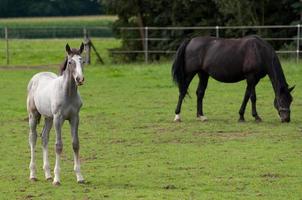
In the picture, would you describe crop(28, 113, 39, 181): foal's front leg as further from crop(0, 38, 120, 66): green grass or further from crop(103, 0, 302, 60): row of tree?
crop(103, 0, 302, 60): row of tree

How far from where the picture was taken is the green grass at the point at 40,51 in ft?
122

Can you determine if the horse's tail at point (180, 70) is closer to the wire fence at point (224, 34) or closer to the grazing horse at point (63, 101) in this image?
the grazing horse at point (63, 101)

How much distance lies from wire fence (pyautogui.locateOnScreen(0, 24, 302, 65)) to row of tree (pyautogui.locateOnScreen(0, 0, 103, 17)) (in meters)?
22.6

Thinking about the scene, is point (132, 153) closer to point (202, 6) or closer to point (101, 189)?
point (101, 189)

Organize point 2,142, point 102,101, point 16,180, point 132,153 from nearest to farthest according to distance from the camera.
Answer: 1. point 16,180
2. point 132,153
3. point 2,142
4. point 102,101

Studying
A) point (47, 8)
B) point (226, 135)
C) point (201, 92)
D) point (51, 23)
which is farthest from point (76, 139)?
point (47, 8)

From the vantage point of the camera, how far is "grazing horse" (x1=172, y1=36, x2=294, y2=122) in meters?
16.1

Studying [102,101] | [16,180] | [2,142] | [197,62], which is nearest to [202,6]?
[102,101]

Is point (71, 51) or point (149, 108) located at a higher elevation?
point (71, 51)

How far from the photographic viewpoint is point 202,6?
39.9m

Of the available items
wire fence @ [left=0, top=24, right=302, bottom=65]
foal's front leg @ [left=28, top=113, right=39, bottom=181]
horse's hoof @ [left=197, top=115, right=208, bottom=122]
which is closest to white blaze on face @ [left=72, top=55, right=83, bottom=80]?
foal's front leg @ [left=28, top=113, right=39, bottom=181]

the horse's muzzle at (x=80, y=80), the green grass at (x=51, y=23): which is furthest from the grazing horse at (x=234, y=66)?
the green grass at (x=51, y=23)

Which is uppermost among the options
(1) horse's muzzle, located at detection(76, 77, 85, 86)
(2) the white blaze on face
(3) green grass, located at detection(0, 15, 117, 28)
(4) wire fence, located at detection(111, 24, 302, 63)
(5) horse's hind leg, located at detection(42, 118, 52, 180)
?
(2) the white blaze on face

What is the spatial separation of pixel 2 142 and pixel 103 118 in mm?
3792
